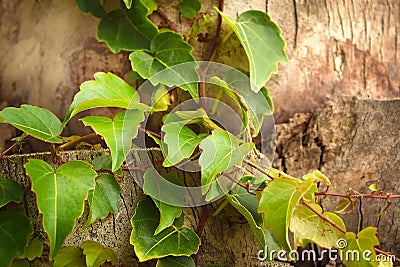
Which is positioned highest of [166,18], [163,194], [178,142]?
[166,18]

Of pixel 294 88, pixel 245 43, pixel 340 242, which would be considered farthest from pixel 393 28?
pixel 340 242

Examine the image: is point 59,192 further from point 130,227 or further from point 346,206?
point 346,206

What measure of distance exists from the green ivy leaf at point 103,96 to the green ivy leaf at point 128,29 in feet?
0.69

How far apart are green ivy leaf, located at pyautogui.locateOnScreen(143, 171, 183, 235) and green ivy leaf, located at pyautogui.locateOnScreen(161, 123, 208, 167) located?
78mm

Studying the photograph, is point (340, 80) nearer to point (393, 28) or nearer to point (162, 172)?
point (393, 28)

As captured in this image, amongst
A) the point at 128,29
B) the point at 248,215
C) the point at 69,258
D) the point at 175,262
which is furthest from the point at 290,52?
the point at 69,258

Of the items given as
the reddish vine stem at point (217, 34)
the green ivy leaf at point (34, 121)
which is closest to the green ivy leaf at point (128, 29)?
the reddish vine stem at point (217, 34)

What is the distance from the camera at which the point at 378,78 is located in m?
1.33

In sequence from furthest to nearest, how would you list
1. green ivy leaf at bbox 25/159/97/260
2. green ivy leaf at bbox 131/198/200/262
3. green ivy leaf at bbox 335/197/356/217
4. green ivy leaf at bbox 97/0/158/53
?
green ivy leaf at bbox 97/0/158/53
green ivy leaf at bbox 335/197/356/217
green ivy leaf at bbox 131/198/200/262
green ivy leaf at bbox 25/159/97/260

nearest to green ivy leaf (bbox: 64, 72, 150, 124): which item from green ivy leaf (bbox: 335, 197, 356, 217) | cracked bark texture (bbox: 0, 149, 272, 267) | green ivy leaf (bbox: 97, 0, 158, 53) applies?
cracked bark texture (bbox: 0, 149, 272, 267)

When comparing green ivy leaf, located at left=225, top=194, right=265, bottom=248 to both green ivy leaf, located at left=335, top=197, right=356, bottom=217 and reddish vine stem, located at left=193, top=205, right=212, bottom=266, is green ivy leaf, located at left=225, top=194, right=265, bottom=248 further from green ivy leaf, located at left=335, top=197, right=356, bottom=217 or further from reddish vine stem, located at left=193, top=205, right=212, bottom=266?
green ivy leaf, located at left=335, top=197, right=356, bottom=217

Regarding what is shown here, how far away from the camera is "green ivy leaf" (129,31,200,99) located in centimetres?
116

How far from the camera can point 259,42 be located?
3.80ft

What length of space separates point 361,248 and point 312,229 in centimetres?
10
